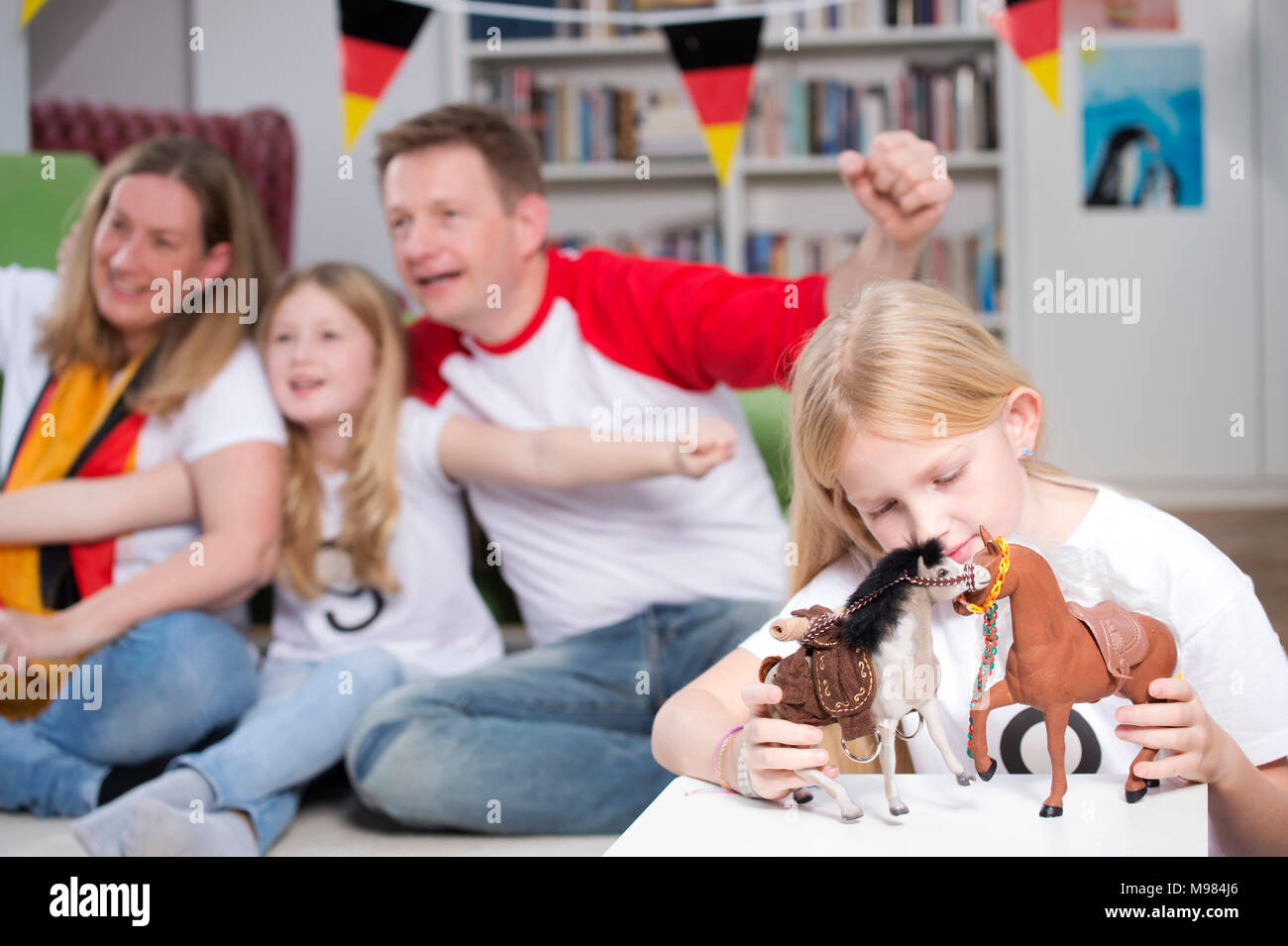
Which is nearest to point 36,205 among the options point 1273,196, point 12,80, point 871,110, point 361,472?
point 12,80

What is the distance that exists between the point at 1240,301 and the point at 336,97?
254 centimetres

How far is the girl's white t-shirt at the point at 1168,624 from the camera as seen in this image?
638mm

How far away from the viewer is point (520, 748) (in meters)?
1.14

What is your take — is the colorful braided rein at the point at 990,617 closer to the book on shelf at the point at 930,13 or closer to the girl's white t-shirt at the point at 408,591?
the girl's white t-shirt at the point at 408,591

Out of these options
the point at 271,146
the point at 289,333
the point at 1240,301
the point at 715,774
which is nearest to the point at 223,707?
the point at 289,333

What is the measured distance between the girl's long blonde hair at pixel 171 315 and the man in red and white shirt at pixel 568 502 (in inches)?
8.0

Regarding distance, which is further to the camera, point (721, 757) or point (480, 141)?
point (480, 141)

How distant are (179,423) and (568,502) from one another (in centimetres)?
44

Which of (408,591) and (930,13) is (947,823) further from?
(930,13)

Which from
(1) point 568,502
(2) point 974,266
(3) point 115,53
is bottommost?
(1) point 568,502

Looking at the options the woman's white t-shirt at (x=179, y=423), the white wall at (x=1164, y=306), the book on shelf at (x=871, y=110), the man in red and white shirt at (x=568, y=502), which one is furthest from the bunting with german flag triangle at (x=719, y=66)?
the white wall at (x=1164, y=306)

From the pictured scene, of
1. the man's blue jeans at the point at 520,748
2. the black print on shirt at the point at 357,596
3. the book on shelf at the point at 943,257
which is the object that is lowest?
the man's blue jeans at the point at 520,748

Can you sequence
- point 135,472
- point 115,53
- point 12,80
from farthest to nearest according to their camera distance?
point 115,53 → point 12,80 → point 135,472

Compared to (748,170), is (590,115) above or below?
above
